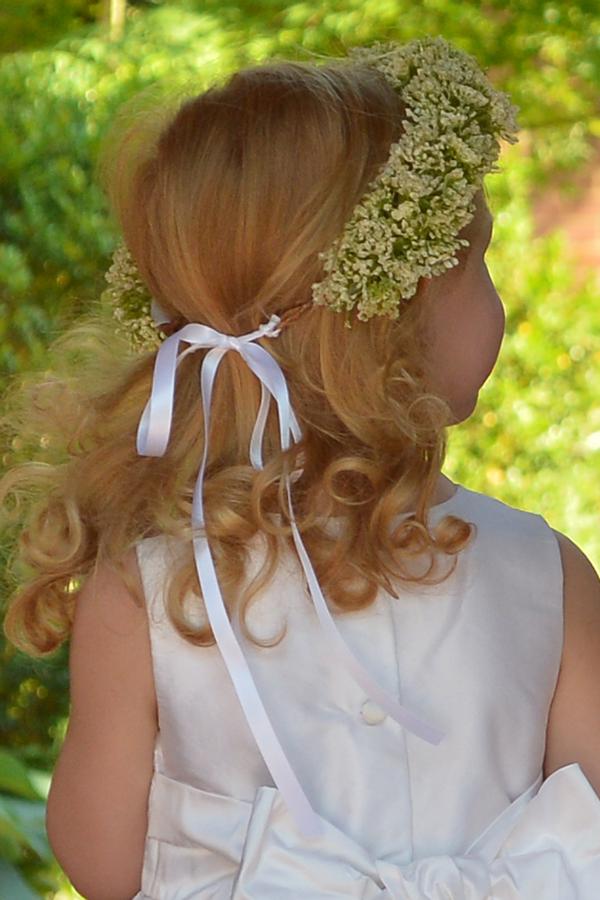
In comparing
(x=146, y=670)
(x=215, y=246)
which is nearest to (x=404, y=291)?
(x=215, y=246)

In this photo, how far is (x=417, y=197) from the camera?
1.94 meters

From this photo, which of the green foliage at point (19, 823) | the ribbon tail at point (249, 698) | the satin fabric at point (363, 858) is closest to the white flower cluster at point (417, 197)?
the ribbon tail at point (249, 698)

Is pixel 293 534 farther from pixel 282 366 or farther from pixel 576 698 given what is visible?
pixel 576 698

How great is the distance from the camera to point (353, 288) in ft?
6.32

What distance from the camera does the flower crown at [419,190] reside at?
1.94 metres

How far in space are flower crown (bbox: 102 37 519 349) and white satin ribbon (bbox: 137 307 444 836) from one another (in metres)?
0.12

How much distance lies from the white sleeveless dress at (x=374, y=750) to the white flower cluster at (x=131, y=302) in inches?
14.7

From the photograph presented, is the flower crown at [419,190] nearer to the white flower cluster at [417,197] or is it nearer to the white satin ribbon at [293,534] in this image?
the white flower cluster at [417,197]

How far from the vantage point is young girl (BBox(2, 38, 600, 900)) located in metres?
1.88

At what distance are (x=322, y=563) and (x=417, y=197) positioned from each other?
477mm

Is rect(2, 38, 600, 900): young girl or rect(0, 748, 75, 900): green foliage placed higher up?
rect(2, 38, 600, 900): young girl

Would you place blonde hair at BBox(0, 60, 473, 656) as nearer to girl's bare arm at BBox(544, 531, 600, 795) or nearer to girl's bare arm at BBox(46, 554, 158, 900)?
girl's bare arm at BBox(46, 554, 158, 900)

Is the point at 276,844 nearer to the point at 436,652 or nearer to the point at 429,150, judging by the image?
the point at 436,652

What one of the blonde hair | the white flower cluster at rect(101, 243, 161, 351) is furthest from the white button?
the white flower cluster at rect(101, 243, 161, 351)
